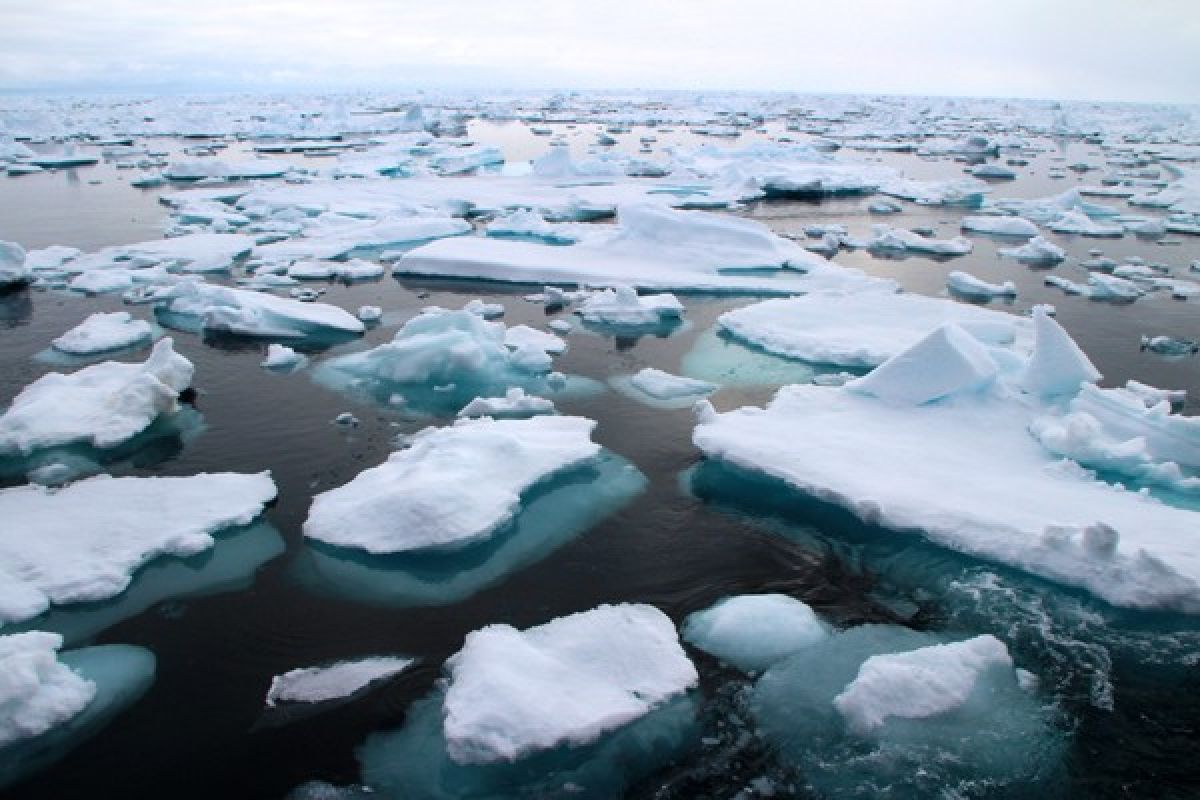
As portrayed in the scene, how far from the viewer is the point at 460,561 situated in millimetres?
5699

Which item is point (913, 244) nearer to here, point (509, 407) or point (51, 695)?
point (509, 407)

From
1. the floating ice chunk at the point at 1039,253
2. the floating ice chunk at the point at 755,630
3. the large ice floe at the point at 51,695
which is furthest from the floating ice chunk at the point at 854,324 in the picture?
the large ice floe at the point at 51,695

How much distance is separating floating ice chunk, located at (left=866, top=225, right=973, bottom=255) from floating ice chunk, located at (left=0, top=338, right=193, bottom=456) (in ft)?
43.9

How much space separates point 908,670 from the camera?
438 centimetres

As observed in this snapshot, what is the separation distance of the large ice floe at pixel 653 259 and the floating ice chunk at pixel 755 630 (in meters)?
8.21

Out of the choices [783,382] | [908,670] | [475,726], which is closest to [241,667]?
[475,726]

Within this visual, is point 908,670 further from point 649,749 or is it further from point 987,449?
point 987,449

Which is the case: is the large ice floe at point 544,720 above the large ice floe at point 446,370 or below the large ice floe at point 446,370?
below

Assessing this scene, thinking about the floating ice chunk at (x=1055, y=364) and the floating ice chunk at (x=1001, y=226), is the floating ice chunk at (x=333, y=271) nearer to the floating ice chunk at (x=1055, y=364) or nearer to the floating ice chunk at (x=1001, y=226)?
the floating ice chunk at (x=1055, y=364)

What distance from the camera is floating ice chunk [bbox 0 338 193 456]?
7215 mm

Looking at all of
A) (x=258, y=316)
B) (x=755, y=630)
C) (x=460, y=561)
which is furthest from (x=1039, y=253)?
(x=460, y=561)

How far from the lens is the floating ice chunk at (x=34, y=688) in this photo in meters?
4.11

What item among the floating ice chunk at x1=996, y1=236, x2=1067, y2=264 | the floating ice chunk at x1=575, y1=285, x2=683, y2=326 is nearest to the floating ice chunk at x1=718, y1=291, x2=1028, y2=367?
the floating ice chunk at x1=575, y1=285, x2=683, y2=326

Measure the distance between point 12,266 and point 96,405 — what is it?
6907mm
